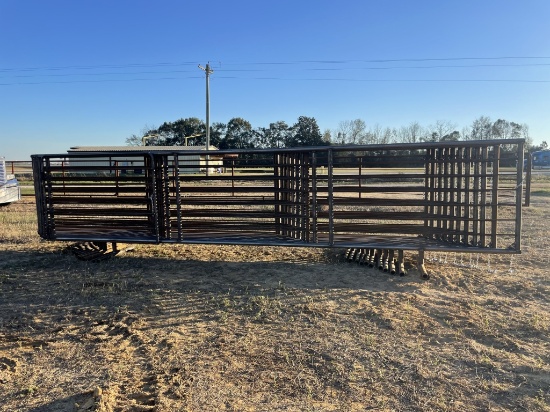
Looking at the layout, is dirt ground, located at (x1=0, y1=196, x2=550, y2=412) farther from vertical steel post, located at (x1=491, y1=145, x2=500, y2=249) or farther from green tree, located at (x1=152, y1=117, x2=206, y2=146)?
green tree, located at (x1=152, y1=117, x2=206, y2=146)

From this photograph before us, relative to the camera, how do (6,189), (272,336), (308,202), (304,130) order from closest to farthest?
1. (272,336)
2. (308,202)
3. (6,189)
4. (304,130)

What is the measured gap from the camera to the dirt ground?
3.03 metres

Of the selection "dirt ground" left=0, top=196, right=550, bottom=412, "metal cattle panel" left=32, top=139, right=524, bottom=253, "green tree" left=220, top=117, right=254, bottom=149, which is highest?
"green tree" left=220, top=117, right=254, bottom=149

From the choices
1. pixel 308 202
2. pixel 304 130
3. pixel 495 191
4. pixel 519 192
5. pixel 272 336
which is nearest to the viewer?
pixel 272 336

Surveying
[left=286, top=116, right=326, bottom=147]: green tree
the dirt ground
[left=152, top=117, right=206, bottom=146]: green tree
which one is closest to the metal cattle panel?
the dirt ground

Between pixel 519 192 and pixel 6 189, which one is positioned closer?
pixel 519 192

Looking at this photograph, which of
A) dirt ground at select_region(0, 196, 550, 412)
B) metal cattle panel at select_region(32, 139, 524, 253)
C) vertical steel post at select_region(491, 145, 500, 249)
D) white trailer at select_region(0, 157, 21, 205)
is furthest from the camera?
white trailer at select_region(0, 157, 21, 205)

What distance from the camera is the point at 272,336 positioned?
4.00 meters

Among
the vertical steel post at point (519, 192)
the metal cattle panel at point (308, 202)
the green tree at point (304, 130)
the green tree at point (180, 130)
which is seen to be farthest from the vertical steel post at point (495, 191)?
the green tree at point (180, 130)

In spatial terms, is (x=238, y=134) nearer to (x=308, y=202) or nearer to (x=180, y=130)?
(x=180, y=130)

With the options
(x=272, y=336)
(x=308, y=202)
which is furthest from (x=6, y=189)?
(x=272, y=336)

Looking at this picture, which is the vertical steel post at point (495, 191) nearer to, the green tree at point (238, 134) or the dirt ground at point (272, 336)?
the dirt ground at point (272, 336)

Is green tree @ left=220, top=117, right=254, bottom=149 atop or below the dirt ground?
atop

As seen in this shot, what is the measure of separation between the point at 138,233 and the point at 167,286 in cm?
192
